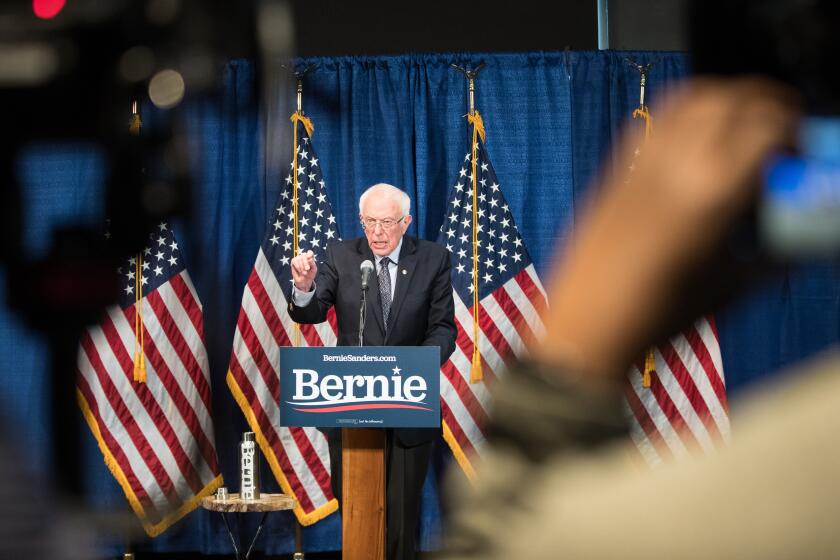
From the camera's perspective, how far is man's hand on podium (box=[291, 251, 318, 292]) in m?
3.95

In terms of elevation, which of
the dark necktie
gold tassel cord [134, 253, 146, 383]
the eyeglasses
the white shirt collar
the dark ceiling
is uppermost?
the dark ceiling

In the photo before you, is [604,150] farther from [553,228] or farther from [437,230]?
[437,230]

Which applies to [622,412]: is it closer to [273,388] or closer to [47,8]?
[47,8]

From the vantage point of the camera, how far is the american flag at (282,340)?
206 inches

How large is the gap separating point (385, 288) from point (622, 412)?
4308 mm

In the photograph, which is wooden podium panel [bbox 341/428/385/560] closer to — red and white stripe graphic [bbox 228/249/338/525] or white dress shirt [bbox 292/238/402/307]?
white dress shirt [bbox 292/238/402/307]

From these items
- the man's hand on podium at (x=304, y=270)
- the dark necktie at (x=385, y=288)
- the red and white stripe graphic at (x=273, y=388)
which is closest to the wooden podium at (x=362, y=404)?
the man's hand on podium at (x=304, y=270)

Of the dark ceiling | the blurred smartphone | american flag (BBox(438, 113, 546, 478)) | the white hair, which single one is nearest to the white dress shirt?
the white hair

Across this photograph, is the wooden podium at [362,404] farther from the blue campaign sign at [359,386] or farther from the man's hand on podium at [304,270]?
the man's hand on podium at [304,270]

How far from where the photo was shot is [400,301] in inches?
176

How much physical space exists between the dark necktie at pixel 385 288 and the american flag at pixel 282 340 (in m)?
0.76

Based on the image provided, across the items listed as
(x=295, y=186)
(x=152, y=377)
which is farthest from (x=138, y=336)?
(x=295, y=186)

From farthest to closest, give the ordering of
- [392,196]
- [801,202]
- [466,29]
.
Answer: [466,29]
[392,196]
[801,202]

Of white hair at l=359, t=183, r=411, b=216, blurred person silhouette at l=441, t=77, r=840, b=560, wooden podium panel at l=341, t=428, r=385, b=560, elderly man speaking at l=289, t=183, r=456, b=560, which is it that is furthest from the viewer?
white hair at l=359, t=183, r=411, b=216
